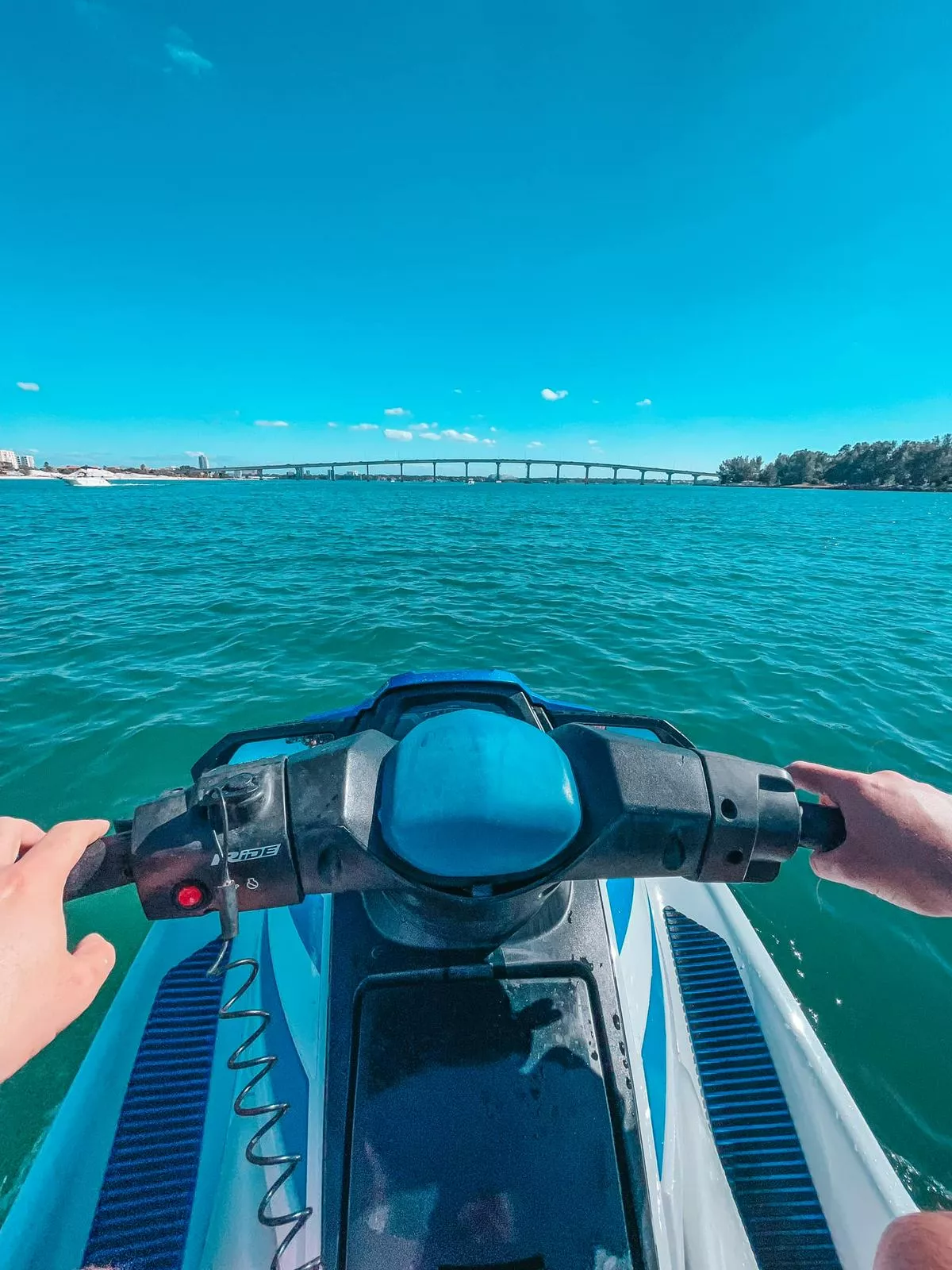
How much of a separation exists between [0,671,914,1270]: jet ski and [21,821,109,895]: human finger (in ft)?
0.26

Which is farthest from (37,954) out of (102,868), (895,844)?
(895,844)

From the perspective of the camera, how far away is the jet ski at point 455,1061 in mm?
1179

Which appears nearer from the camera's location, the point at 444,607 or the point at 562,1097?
the point at 562,1097

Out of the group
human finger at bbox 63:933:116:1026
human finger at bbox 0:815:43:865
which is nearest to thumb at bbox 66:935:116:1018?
human finger at bbox 63:933:116:1026

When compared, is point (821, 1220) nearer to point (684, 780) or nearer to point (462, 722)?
point (684, 780)

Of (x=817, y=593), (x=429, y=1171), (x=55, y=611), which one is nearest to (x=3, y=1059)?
(x=429, y=1171)

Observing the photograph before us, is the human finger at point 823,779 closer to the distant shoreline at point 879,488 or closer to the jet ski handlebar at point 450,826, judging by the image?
the jet ski handlebar at point 450,826

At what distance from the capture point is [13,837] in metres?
1.05

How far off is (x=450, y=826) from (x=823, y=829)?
0.99 meters

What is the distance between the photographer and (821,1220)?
72.0 inches

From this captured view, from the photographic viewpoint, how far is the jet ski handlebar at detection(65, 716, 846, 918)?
1122 millimetres

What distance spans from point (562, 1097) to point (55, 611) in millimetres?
14174

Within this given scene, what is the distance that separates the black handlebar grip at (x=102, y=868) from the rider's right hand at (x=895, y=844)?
1.68 m

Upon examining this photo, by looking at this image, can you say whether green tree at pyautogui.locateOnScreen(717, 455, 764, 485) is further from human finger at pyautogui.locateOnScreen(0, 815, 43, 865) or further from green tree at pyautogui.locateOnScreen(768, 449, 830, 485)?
human finger at pyautogui.locateOnScreen(0, 815, 43, 865)
